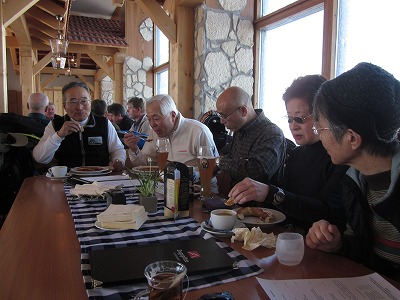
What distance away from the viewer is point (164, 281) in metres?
0.68

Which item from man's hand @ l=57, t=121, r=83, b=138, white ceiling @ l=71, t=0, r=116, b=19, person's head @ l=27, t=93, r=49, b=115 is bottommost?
man's hand @ l=57, t=121, r=83, b=138

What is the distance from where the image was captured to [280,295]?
2.53 feet

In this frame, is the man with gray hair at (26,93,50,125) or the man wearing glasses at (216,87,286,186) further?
the man with gray hair at (26,93,50,125)

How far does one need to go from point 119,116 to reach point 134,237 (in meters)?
4.80

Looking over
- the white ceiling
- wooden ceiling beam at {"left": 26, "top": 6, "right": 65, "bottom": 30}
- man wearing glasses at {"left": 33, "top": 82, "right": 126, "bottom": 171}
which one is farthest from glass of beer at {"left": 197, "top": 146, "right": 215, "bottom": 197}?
the white ceiling

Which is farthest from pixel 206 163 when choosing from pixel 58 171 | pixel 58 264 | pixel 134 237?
pixel 58 171

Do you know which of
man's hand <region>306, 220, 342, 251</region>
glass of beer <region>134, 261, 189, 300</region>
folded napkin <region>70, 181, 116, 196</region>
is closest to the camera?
glass of beer <region>134, 261, 189, 300</region>

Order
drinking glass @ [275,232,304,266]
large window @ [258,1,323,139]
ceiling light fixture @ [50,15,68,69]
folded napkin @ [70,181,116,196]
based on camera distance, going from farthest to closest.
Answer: ceiling light fixture @ [50,15,68,69]
large window @ [258,1,323,139]
folded napkin @ [70,181,116,196]
drinking glass @ [275,232,304,266]

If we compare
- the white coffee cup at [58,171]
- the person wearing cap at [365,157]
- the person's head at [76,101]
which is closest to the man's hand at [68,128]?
the person's head at [76,101]

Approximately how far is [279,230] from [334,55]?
2.06 metres

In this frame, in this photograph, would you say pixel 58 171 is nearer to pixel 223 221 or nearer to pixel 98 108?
pixel 223 221

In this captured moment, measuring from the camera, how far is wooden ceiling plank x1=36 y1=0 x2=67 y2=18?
6363mm

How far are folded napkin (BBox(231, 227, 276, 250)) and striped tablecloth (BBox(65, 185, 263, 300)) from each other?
52 mm

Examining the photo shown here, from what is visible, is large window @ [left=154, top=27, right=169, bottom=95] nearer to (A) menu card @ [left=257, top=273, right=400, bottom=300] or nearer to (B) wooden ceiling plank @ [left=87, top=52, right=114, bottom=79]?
(B) wooden ceiling plank @ [left=87, top=52, right=114, bottom=79]
